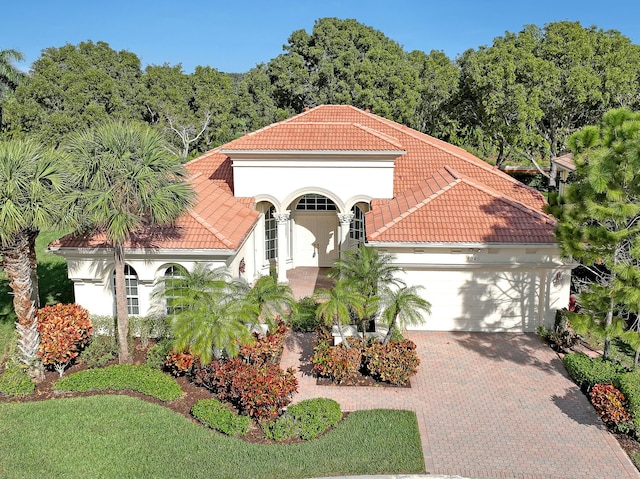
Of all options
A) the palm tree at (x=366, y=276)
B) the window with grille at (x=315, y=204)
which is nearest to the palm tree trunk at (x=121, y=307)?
the palm tree at (x=366, y=276)

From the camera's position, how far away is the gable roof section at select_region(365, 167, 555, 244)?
18.2m

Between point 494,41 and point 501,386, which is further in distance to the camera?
point 494,41

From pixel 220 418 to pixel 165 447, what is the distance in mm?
1430

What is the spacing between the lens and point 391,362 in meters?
15.4

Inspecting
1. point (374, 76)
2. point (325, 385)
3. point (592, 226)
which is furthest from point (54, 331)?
point (374, 76)

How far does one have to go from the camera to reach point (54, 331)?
52.3 feet

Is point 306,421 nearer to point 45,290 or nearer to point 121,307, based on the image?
point 121,307

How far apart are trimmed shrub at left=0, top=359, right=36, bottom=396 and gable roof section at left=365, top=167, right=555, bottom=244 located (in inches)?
418

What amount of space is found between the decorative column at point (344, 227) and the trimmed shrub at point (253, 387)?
914cm

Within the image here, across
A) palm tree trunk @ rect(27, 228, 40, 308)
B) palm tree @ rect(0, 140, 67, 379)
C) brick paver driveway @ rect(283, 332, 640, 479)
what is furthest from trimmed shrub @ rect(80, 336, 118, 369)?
brick paver driveway @ rect(283, 332, 640, 479)

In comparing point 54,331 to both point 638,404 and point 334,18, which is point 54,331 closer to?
point 638,404

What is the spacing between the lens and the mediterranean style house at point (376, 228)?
17.9 metres

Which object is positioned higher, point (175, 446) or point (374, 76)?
point (374, 76)

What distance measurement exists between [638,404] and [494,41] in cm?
2730
